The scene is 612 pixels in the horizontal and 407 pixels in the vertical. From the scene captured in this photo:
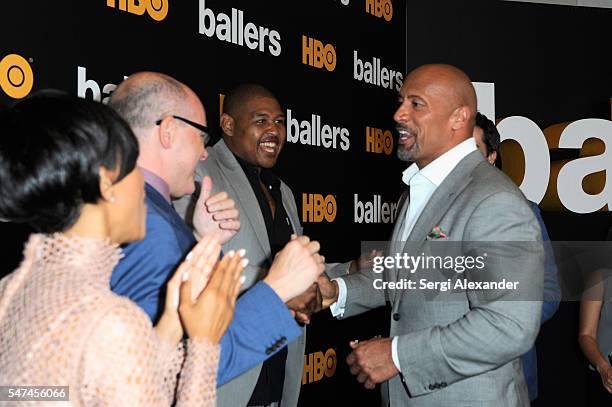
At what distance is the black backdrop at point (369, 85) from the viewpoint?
3.68m

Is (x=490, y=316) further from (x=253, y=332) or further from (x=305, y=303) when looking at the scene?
(x=253, y=332)

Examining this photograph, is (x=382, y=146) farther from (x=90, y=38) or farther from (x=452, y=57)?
(x=90, y=38)

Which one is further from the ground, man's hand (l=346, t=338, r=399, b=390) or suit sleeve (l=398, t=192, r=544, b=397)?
suit sleeve (l=398, t=192, r=544, b=397)

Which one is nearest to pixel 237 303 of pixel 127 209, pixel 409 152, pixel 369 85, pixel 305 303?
pixel 127 209

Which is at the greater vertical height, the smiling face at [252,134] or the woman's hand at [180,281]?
the smiling face at [252,134]

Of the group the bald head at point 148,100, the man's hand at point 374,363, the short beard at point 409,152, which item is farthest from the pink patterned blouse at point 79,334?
the short beard at point 409,152

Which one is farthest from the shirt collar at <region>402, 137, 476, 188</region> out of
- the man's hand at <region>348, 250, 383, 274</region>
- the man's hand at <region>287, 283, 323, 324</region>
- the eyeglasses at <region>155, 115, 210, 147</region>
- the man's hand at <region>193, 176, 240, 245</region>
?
the eyeglasses at <region>155, 115, 210, 147</region>

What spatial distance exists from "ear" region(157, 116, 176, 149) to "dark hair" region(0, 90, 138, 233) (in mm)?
553

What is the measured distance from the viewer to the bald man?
208cm

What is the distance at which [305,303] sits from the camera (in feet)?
8.34

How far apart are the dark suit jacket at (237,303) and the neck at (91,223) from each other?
0.28 m

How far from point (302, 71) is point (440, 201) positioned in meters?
2.21

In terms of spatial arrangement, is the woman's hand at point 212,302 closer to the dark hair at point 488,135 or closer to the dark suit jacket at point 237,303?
the dark suit jacket at point 237,303

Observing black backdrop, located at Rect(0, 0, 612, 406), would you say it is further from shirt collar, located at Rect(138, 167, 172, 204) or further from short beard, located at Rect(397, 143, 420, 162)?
shirt collar, located at Rect(138, 167, 172, 204)
